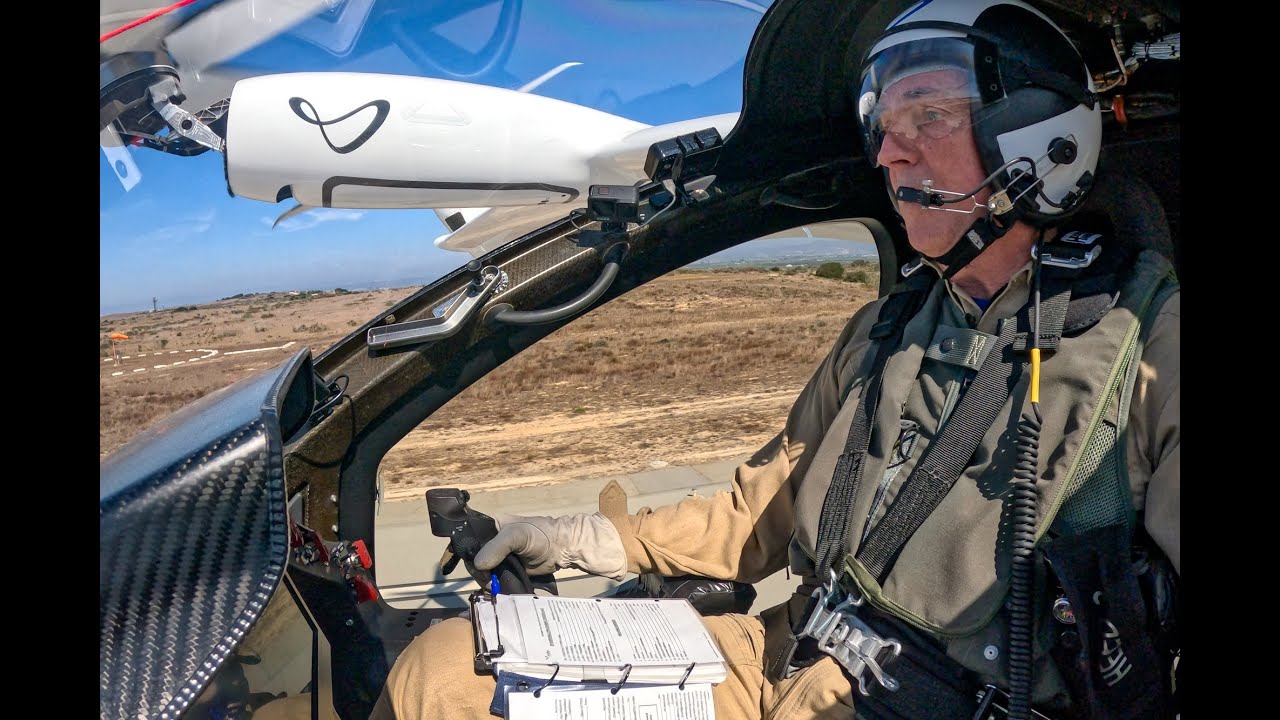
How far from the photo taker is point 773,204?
1.74 m

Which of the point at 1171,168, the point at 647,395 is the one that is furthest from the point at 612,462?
the point at 1171,168

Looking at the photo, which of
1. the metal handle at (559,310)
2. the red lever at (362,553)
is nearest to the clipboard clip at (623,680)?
the red lever at (362,553)

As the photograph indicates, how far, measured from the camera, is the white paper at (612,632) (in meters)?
1.22

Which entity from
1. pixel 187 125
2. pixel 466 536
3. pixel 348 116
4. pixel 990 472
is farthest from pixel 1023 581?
pixel 187 125

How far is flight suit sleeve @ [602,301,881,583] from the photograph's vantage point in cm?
155

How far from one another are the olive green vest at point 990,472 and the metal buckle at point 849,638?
0.13 feet

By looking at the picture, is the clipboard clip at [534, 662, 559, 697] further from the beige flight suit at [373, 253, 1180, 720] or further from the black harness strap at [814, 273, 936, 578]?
the black harness strap at [814, 273, 936, 578]

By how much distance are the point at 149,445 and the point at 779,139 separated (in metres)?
1.24

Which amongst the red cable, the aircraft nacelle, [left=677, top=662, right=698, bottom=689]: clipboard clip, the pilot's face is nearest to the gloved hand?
[left=677, top=662, right=698, bottom=689]: clipboard clip

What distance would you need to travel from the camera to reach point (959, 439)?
1211 mm

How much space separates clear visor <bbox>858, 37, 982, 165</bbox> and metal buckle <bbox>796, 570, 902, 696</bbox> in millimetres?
734

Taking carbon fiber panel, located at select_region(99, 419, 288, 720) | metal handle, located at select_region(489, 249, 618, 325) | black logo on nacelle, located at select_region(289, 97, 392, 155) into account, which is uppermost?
black logo on nacelle, located at select_region(289, 97, 392, 155)

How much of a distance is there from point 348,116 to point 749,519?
6.62ft

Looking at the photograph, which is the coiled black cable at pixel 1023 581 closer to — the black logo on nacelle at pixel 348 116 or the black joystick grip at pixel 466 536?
the black joystick grip at pixel 466 536
